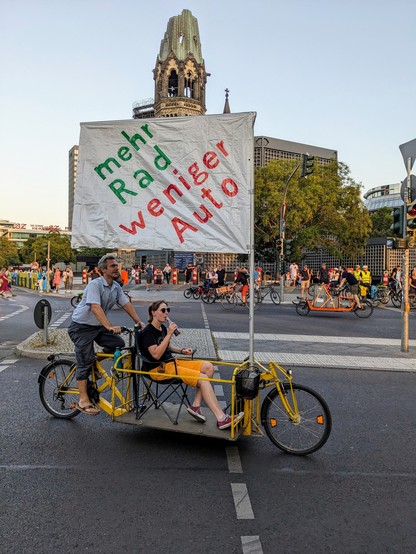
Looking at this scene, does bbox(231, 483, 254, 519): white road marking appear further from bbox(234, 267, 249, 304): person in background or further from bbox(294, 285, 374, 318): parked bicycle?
bbox(234, 267, 249, 304): person in background

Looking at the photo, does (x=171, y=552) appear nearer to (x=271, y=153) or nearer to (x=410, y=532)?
(x=410, y=532)

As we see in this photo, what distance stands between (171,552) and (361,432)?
9.79 ft

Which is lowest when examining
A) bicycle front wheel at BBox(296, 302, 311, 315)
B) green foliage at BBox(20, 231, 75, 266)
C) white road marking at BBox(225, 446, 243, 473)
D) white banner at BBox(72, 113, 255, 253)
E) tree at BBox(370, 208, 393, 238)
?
white road marking at BBox(225, 446, 243, 473)

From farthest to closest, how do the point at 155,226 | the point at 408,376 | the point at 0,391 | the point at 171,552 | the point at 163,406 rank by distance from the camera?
1. the point at 408,376
2. the point at 0,391
3. the point at 155,226
4. the point at 163,406
5. the point at 171,552

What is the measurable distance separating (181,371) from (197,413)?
1.36ft

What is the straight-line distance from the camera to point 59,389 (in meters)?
5.77

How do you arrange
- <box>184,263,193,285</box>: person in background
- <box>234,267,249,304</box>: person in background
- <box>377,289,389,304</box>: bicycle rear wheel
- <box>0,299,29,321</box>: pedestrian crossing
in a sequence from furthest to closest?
<box>184,263,193,285</box>: person in background, <box>377,289,389,304</box>: bicycle rear wheel, <box>234,267,249,304</box>: person in background, <box>0,299,29,321</box>: pedestrian crossing

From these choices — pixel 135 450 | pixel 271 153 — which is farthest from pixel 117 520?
pixel 271 153

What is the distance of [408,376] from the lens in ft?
28.2

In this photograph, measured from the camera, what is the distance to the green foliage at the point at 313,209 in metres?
42.0

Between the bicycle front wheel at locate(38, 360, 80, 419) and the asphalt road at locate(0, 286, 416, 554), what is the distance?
0.51 feet

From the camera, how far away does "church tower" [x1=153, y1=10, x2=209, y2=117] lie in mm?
100375

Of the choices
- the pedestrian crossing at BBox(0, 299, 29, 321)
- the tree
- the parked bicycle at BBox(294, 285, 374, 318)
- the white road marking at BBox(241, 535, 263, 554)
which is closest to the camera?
the white road marking at BBox(241, 535, 263, 554)

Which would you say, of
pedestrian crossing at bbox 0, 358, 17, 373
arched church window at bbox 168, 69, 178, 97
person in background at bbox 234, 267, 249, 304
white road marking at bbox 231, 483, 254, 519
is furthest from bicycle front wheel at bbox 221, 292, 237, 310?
arched church window at bbox 168, 69, 178, 97
